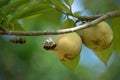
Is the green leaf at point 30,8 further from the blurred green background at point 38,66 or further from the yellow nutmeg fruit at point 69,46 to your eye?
the blurred green background at point 38,66

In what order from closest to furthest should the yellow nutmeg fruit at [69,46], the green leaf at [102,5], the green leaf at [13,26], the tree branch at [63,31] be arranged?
the tree branch at [63,31] < the yellow nutmeg fruit at [69,46] < the green leaf at [13,26] < the green leaf at [102,5]

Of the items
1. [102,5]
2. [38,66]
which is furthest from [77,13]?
[38,66]

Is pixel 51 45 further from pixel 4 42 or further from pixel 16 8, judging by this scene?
pixel 4 42

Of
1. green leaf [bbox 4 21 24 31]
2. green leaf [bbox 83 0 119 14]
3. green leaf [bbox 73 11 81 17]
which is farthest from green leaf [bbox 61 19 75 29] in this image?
green leaf [bbox 83 0 119 14]

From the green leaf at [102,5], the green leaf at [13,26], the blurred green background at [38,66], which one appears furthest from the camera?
the blurred green background at [38,66]

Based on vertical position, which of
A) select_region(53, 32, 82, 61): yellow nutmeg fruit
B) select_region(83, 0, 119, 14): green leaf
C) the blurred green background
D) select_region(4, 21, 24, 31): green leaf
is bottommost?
the blurred green background

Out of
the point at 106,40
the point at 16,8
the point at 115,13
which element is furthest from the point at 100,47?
the point at 16,8

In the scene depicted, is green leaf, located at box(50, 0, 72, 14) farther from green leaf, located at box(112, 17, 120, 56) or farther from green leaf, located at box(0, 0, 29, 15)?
green leaf, located at box(112, 17, 120, 56)

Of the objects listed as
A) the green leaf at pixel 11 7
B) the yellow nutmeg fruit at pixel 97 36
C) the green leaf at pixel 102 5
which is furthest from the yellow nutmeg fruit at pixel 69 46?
the green leaf at pixel 102 5
